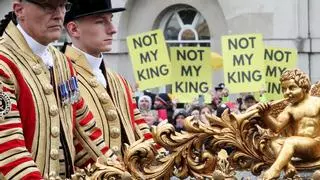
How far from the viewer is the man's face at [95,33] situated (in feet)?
22.9

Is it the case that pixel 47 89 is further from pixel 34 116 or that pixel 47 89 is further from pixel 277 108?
pixel 277 108

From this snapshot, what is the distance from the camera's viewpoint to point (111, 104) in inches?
272

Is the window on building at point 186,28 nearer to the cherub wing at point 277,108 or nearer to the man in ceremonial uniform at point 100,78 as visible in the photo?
the man in ceremonial uniform at point 100,78

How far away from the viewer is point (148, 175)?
501 centimetres

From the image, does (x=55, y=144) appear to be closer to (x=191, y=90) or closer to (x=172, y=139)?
(x=172, y=139)

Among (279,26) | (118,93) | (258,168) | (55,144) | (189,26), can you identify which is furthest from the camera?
(189,26)

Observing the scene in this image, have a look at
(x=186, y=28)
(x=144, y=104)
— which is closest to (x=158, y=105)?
(x=144, y=104)

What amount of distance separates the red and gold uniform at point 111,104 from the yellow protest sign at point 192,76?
27.8ft

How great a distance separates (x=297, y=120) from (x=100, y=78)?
2.21 metres

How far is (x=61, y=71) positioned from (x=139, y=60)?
9.60 meters

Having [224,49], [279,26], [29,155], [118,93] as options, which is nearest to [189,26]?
[279,26]

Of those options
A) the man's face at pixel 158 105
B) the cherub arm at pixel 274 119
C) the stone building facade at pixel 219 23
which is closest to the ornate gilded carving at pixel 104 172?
the cherub arm at pixel 274 119

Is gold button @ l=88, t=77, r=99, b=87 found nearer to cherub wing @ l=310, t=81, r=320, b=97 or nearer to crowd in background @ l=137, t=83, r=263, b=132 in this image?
cherub wing @ l=310, t=81, r=320, b=97

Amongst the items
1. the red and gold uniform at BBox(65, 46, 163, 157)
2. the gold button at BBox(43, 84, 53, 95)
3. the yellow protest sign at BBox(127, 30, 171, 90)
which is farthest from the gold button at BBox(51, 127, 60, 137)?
the yellow protest sign at BBox(127, 30, 171, 90)
